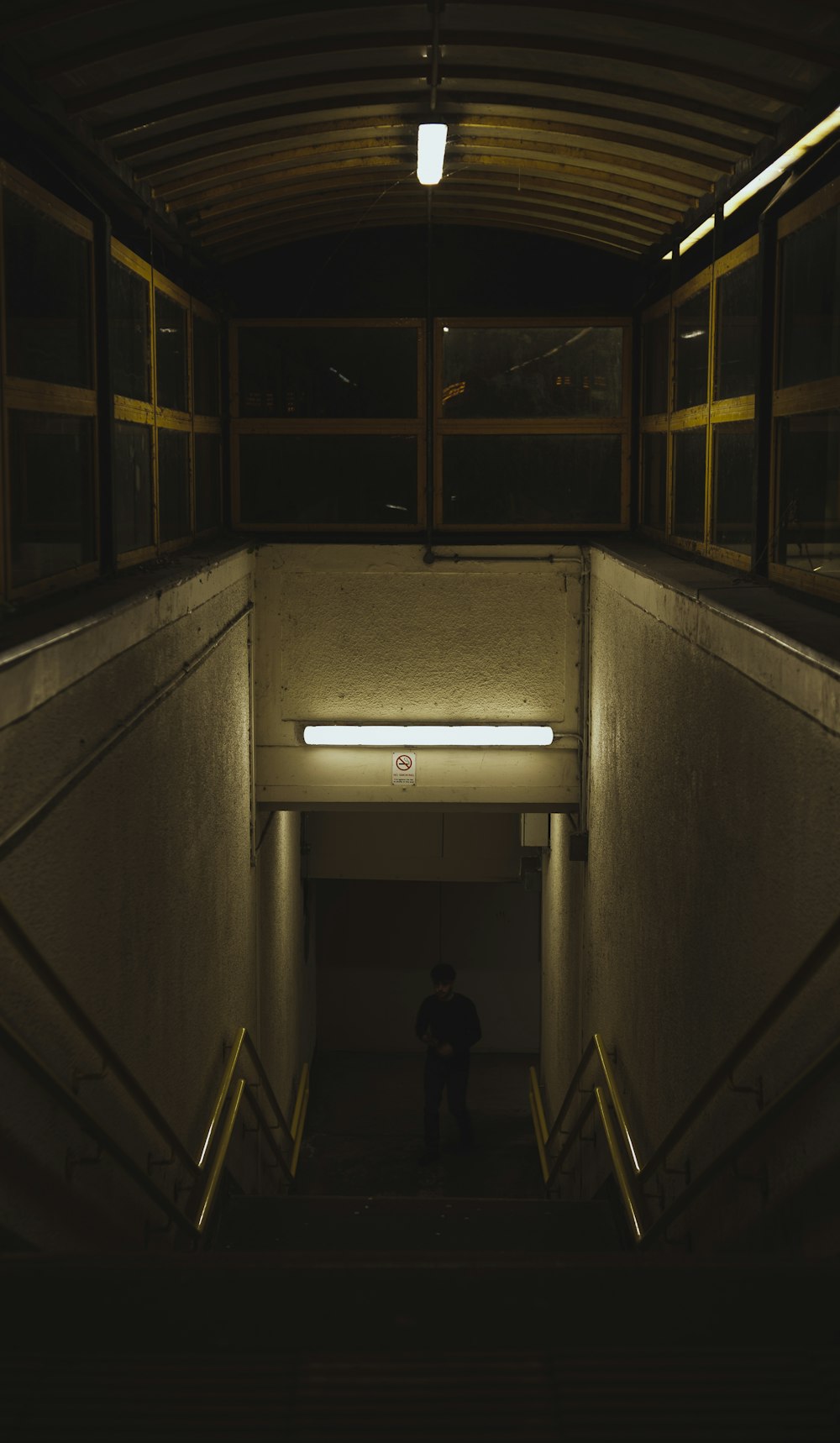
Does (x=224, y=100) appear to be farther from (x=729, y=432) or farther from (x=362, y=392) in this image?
(x=362, y=392)

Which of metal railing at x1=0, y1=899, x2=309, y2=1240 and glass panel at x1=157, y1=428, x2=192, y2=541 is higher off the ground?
glass panel at x1=157, y1=428, x2=192, y2=541

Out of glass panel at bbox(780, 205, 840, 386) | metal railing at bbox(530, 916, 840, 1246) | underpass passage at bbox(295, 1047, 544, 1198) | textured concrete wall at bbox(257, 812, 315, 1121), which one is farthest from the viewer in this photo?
underpass passage at bbox(295, 1047, 544, 1198)

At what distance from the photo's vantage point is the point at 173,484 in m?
6.89

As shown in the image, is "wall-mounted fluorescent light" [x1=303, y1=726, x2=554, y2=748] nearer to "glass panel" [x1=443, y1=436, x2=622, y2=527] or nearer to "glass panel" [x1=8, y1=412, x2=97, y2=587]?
"glass panel" [x1=443, y1=436, x2=622, y2=527]

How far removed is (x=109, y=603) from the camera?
4.16 metres

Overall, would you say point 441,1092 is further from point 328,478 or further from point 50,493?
point 50,493

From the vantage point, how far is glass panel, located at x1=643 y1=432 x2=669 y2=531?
25.0 feet

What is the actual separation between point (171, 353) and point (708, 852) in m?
3.97

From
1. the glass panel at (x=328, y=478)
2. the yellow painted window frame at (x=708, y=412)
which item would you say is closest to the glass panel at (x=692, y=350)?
the yellow painted window frame at (x=708, y=412)

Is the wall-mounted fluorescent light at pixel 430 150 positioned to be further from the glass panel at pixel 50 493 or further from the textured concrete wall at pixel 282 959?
the textured concrete wall at pixel 282 959

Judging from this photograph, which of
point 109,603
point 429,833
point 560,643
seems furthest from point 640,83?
point 429,833

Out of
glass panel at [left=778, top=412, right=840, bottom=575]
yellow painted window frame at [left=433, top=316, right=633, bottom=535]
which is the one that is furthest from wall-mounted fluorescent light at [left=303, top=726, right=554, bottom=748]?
glass panel at [left=778, top=412, right=840, bottom=575]

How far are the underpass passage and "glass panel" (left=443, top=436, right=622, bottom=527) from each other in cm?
414

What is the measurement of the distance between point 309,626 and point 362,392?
1756 mm
